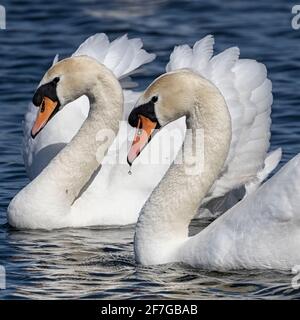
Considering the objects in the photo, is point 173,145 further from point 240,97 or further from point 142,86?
point 142,86

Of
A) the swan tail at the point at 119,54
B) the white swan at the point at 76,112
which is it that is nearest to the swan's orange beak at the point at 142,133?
the white swan at the point at 76,112

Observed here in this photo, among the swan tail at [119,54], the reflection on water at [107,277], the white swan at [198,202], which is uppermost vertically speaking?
the swan tail at [119,54]

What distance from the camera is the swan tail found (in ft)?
44.3

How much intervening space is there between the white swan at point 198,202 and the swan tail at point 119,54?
106 inches

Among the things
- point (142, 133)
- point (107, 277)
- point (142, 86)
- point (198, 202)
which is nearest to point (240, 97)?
point (198, 202)

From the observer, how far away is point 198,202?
11031mm

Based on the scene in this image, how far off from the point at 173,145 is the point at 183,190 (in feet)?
5.13

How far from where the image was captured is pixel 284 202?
10.1 m

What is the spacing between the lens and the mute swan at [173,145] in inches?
492

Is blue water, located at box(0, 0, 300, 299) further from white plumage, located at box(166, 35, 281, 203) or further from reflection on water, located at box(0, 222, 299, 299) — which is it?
white plumage, located at box(166, 35, 281, 203)

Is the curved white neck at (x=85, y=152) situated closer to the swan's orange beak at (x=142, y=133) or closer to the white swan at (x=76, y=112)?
the white swan at (x=76, y=112)

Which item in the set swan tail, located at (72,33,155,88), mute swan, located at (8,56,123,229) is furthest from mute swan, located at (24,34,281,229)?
swan tail, located at (72,33,155,88)

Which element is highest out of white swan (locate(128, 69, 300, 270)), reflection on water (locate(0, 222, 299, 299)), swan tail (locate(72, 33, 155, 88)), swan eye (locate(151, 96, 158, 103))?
swan tail (locate(72, 33, 155, 88))

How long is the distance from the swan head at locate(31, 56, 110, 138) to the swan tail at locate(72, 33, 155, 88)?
→ 1297 mm
